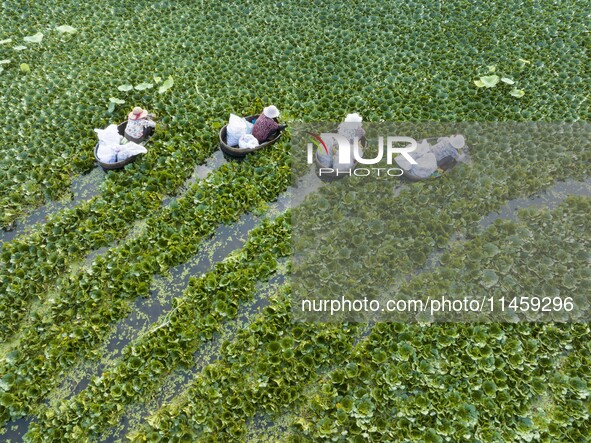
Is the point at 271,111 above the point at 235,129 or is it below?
above

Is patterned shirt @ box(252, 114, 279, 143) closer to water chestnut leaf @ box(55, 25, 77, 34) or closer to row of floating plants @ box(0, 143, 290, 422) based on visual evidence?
row of floating plants @ box(0, 143, 290, 422)

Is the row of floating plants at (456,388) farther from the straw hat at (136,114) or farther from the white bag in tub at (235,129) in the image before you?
the straw hat at (136,114)

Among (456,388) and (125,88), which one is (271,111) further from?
(456,388)

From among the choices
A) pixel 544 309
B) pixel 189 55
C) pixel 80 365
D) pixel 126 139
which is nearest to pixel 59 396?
pixel 80 365

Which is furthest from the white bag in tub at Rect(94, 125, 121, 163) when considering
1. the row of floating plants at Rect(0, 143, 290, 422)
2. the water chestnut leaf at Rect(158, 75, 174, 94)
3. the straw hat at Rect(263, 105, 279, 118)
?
the straw hat at Rect(263, 105, 279, 118)

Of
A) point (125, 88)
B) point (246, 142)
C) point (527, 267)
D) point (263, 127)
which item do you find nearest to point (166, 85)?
point (125, 88)

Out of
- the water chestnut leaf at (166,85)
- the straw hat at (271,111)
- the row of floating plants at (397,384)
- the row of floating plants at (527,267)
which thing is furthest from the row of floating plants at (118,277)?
the row of floating plants at (527,267)

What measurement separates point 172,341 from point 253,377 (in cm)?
132

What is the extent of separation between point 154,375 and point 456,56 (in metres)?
9.85

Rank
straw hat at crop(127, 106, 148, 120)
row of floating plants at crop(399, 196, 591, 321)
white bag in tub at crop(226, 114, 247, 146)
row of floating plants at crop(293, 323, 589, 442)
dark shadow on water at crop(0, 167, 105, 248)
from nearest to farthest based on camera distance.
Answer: row of floating plants at crop(293, 323, 589, 442) → row of floating plants at crop(399, 196, 591, 321) → dark shadow on water at crop(0, 167, 105, 248) → white bag in tub at crop(226, 114, 247, 146) → straw hat at crop(127, 106, 148, 120)

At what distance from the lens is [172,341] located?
5781 mm

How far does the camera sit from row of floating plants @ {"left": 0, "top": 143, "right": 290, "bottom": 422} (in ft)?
18.3

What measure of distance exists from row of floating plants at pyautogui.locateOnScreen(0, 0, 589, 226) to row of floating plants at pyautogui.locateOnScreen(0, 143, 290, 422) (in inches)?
66.7

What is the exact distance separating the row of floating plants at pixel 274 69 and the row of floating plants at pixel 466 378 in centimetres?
398
